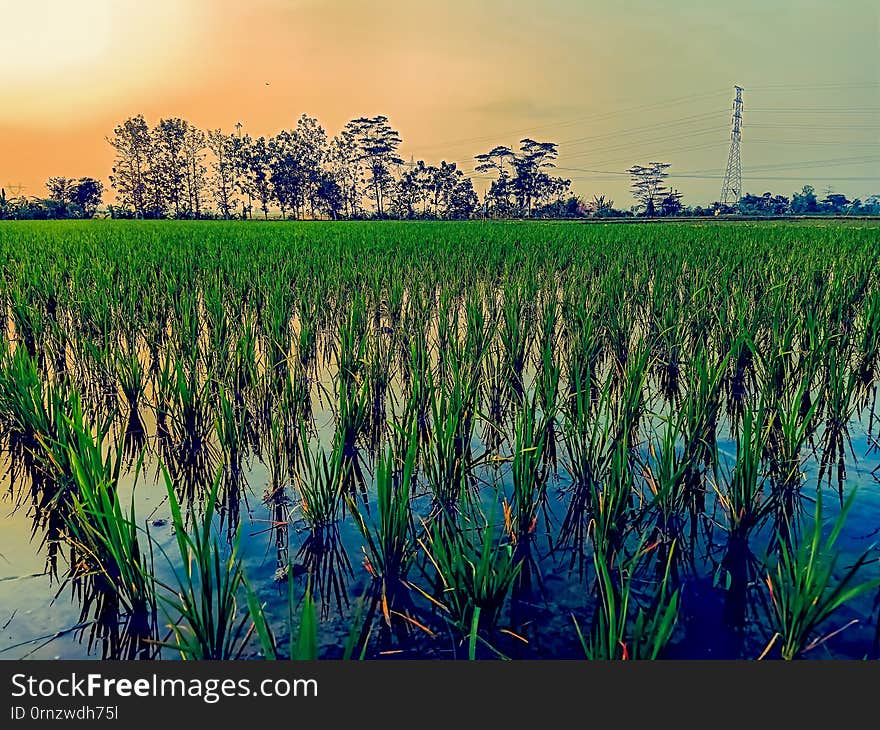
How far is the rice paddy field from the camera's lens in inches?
69.9

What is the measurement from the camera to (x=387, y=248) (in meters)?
10.2

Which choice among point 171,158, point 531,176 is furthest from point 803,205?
point 171,158

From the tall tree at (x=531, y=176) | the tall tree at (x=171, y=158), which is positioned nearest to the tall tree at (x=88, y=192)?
the tall tree at (x=171, y=158)

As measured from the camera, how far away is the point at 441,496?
2.44 m

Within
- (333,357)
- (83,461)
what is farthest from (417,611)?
(333,357)

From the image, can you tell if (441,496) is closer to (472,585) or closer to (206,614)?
(472,585)

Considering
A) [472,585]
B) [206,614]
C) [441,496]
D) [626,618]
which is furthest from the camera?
[441,496]

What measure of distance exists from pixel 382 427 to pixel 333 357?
67.8 inches

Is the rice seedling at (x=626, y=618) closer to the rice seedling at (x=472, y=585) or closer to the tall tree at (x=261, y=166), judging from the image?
the rice seedling at (x=472, y=585)

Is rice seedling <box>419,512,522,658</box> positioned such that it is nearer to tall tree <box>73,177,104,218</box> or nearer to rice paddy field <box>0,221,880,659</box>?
rice paddy field <box>0,221,880,659</box>

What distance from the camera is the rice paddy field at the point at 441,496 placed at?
1.77 metres

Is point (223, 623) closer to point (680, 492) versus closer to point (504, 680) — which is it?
point (504, 680)

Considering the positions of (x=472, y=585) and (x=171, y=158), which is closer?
(x=472, y=585)

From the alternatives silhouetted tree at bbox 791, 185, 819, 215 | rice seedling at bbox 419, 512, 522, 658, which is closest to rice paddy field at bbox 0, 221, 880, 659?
rice seedling at bbox 419, 512, 522, 658
